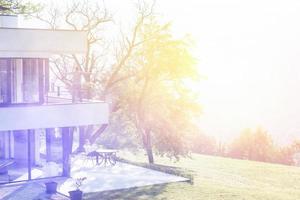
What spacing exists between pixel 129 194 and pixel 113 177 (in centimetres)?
266

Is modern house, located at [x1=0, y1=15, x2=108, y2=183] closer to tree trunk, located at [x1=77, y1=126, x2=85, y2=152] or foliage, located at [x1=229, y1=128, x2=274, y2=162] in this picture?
tree trunk, located at [x1=77, y1=126, x2=85, y2=152]

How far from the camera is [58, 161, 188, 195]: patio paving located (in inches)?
659

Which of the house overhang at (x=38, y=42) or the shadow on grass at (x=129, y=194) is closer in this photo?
the shadow on grass at (x=129, y=194)

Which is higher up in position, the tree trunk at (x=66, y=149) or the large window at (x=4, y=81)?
the large window at (x=4, y=81)

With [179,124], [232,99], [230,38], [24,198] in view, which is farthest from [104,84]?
[232,99]

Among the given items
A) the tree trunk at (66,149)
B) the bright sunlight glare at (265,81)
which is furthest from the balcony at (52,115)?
the bright sunlight glare at (265,81)

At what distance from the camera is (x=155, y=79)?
2436 centimetres

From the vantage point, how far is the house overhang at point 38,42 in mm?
16297

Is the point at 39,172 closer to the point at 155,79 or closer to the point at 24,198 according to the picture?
the point at 24,198

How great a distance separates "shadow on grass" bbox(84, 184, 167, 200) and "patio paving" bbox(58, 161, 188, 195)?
0.41m

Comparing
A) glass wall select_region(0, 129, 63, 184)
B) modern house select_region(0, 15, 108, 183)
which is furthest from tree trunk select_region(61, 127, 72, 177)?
glass wall select_region(0, 129, 63, 184)

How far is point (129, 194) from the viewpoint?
1590cm

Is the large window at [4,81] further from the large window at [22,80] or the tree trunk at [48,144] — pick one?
the tree trunk at [48,144]

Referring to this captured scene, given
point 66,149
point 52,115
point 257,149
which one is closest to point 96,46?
point 66,149
